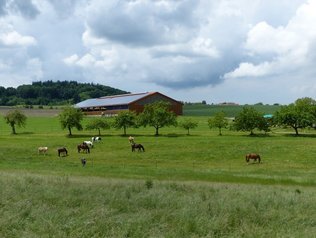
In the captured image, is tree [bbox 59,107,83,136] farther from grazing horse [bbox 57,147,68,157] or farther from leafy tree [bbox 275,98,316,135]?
leafy tree [bbox 275,98,316,135]

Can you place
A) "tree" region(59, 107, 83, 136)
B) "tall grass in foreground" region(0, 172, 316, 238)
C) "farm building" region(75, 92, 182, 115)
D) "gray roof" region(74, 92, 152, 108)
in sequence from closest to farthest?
"tall grass in foreground" region(0, 172, 316, 238) → "tree" region(59, 107, 83, 136) → "farm building" region(75, 92, 182, 115) → "gray roof" region(74, 92, 152, 108)

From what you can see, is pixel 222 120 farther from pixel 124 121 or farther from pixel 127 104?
pixel 127 104

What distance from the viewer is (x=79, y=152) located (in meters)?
58.4

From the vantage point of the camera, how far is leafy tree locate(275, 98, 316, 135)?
271 feet

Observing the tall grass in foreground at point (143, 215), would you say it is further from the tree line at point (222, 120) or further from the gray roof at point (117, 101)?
the gray roof at point (117, 101)

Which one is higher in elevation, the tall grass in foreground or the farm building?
the farm building

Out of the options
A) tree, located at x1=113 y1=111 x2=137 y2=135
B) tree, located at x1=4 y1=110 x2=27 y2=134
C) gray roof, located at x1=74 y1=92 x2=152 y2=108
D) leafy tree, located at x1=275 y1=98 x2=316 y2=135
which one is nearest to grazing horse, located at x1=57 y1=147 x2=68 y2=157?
tree, located at x1=113 y1=111 x2=137 y2=135

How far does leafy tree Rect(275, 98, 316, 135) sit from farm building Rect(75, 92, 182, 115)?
67133 mm

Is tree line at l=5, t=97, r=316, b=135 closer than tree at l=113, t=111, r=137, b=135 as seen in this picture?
Yes

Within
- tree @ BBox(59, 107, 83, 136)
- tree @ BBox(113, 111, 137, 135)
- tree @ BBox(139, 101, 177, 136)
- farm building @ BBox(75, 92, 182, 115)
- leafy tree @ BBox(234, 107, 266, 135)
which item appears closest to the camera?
leafy tree @ BBox(234, 107, 266, 135)

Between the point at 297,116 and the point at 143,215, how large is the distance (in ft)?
256

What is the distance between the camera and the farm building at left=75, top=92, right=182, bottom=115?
5989 inches

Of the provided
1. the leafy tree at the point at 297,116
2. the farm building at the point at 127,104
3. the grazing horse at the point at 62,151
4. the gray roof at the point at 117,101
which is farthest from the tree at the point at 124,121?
the gray roof at the point at 117,101

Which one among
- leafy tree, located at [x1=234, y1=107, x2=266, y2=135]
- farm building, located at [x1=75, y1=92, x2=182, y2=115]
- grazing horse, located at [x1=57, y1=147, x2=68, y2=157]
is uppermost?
farm building, located at [x1=75, y1=92, x2=182, y2=115]
